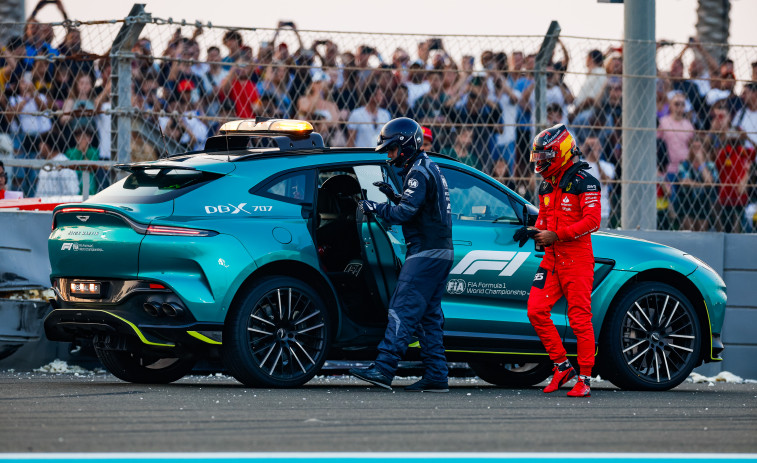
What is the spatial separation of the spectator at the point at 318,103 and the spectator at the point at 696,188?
10.5 feet

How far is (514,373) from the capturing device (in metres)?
11.0

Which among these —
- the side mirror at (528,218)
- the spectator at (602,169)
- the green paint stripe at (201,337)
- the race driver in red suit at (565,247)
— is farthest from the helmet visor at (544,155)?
the spectator at (602,169)

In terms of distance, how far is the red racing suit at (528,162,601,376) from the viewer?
30.1 ft

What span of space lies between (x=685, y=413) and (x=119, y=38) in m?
6.05

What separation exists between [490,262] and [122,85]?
12.7ft

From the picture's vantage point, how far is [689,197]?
12.6 metres

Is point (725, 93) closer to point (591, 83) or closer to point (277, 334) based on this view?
point (591, 83)

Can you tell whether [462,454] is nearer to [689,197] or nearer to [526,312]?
[526,312]

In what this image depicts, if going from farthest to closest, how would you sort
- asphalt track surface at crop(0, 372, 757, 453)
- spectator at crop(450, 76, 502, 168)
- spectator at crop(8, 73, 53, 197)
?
spectator at crop(450, 76, 502, 168)
spectator at crop(8, 73, 53, 197)
asphalt track surface at crop(0, 372, 757, 453)

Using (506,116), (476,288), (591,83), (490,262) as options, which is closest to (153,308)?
(476,288)

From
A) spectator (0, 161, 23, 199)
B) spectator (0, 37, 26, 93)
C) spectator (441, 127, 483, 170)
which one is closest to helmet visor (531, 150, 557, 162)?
spectator (441, 127, 483, 170)

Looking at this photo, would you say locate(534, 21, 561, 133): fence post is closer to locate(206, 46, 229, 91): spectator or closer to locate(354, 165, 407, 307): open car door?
locate(206, 46, 229, 91): spectator

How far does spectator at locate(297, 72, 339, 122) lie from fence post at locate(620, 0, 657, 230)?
263 centimetres

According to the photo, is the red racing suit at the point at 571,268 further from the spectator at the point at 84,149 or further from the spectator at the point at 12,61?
the spectator at the point at 12,61
